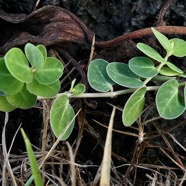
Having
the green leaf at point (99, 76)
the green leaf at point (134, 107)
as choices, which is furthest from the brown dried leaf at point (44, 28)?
the green leaf at point (134, 107)

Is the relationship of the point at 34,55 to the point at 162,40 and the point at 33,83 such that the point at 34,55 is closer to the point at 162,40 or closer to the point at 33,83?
the point at 33,83

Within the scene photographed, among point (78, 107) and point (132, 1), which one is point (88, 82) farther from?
point (132, 1)

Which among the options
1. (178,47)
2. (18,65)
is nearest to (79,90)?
(18,65)

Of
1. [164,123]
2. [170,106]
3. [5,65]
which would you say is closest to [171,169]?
[164,123]

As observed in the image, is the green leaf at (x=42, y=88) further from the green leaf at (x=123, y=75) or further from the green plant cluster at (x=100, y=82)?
the green leaf at (x=123, y=75)

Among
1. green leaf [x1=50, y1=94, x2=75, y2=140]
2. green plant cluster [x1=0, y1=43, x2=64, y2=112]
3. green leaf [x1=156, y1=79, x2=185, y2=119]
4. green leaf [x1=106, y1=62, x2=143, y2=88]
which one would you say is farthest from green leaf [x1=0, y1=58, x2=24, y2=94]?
green leaf [x1=156, y1=79, x2=185, y2=119]
